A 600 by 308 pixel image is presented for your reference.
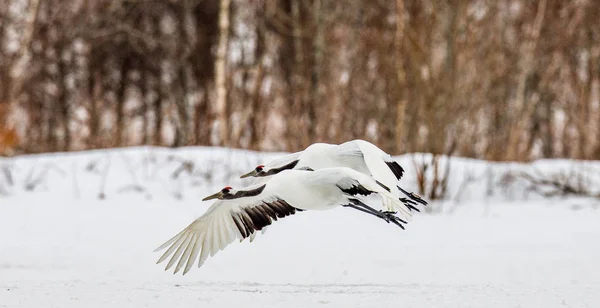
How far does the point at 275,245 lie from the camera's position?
6473mm

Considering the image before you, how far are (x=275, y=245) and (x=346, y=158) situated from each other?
190 cm

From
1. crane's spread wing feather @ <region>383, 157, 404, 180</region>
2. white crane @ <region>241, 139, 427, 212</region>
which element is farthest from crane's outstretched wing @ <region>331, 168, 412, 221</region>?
crane's spread wing feather @ <region>383, 157, 404, 180</region>

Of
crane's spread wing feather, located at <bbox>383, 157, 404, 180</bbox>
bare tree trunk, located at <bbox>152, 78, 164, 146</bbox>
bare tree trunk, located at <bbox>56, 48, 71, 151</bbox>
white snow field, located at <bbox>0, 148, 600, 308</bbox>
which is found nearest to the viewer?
white snow field, located at <bbox>0, 148, 600, 308</bbox>

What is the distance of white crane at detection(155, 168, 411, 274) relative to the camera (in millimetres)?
4156

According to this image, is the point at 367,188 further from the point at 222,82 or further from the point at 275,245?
the point at 222,82

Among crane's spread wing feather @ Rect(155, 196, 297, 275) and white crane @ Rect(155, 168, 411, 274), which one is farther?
crane's spread wing feather @ Rect(155, 196, 297, 275)

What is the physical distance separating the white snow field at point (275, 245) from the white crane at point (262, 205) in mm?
235

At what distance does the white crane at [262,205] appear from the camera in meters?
4.16

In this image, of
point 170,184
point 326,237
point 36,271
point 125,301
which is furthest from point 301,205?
point 170,184

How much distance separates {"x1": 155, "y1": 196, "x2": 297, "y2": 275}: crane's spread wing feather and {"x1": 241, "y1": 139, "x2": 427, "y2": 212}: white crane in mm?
265

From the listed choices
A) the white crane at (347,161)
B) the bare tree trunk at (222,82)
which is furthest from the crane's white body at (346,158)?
the bare tree trunk at (222,82)

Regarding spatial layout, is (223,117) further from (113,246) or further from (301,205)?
(301,205)

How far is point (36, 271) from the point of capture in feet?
16.6

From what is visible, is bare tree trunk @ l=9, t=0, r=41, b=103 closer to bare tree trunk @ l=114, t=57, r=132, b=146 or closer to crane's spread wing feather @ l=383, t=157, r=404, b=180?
bare tree trunk @ l=114, t=57, r=132, b=146
